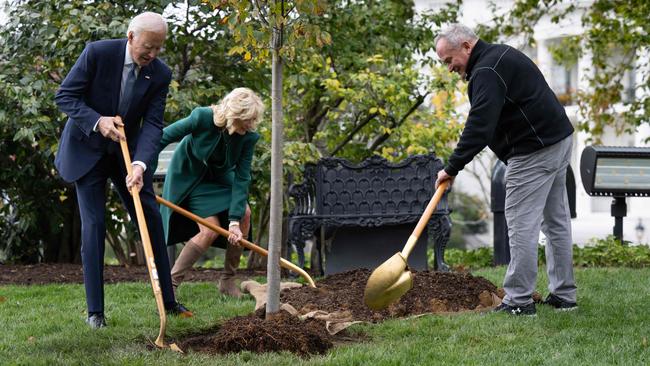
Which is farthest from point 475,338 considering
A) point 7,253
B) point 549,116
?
point 7,253

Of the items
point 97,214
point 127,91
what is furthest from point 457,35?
point 97,214

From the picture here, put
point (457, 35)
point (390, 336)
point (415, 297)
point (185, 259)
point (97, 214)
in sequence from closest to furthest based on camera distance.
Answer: point (390, 336), point (97, 214), point (457, 35), point (415, 297), point (185, 259)

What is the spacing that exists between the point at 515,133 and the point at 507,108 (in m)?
0.16

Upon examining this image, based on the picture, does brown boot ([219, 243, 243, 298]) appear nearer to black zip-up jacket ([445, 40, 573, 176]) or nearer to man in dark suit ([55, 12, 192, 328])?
man in dark suit ([55, 12, 192, 328])

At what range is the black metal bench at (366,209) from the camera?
8.53m

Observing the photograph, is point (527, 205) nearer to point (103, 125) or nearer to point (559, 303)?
point (559, 303)

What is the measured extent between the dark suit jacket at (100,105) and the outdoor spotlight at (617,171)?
5365 millimetres

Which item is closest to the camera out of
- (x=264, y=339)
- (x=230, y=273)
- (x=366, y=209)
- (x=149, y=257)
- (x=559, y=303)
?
(x=264, y=339)

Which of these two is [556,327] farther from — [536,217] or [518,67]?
[518,67]

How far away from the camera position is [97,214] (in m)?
5.59

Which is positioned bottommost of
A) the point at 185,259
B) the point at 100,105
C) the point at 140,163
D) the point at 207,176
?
the point at 185,259

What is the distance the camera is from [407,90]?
10.5 m

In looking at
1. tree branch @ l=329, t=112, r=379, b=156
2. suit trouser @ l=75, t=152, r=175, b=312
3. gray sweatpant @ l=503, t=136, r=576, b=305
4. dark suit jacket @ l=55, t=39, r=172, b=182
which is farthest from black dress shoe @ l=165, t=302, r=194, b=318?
tree branch @ l=329, t=112, r=379, b=156

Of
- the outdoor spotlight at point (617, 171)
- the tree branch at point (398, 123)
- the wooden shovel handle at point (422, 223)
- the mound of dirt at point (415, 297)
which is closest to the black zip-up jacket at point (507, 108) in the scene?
the wooden shovel handle at point (422, 223)
